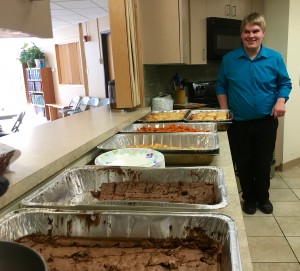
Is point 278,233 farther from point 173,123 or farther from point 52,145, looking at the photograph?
point 52,145

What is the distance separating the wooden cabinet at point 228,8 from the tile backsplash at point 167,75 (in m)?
0.65

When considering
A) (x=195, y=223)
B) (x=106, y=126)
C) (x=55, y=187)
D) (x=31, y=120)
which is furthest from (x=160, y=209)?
(x=31, y=120)

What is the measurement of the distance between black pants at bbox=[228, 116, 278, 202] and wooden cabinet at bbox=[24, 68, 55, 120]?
252 inches

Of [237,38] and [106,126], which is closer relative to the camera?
[106,126]

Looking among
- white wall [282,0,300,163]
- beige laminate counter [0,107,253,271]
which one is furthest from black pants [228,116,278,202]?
white wall [282,0,300,163]

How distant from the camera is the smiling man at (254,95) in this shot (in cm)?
212

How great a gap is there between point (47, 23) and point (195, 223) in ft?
2.02

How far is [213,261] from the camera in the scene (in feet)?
2.26

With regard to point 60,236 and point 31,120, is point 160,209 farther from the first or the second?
point 31,120

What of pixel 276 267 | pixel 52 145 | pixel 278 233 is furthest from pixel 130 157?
pixel 278 233

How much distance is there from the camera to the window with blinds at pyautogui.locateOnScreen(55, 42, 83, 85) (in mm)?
6785

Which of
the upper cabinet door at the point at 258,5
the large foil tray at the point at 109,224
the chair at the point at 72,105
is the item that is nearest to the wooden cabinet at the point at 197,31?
the upper cabinet door at the point at 258,5

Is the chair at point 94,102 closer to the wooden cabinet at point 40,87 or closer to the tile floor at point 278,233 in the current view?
the wooden cabinet at point 40,87

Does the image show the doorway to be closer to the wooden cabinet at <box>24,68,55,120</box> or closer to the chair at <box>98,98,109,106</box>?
the chair at <box>98,98,109,106</box>
